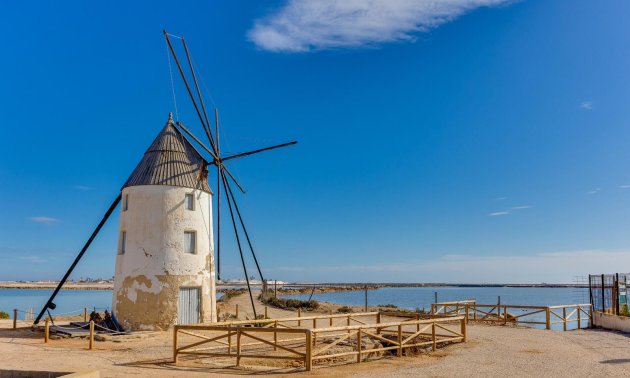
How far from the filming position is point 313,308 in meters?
40.9

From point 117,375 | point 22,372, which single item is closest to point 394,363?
point 117,375

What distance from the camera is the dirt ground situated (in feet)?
44.8

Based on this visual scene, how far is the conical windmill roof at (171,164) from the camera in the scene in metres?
26.2

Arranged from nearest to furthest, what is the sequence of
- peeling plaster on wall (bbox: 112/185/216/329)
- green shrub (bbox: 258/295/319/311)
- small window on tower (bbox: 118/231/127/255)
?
peeling plaster on wall (bbox: 112/185/216/329)
small window on tower (bbox: 118/231/127/255)
green shrub (bbox: 258/295/319/311)

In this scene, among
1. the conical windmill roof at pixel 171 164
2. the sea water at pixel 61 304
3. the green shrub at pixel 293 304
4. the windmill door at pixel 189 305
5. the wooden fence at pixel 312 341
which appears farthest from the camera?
the sea water at pixel 61 304

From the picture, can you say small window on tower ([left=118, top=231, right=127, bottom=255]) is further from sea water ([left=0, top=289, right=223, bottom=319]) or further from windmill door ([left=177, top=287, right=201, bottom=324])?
windmill door ([left=177, top=287, right=201, bottom=324])

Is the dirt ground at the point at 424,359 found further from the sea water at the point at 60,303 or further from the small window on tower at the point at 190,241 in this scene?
the sea water at the point at 60,303

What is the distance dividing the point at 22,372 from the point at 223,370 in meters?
5.12

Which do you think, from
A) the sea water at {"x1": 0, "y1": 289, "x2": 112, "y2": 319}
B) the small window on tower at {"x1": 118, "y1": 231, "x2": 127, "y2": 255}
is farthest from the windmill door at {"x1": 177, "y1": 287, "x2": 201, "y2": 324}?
the sea water at {"x1": 0, "y1": 289, "x2": 112, "y2": 319}

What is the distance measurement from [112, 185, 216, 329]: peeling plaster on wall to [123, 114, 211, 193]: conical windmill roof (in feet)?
1.44

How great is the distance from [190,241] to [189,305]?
3181mm

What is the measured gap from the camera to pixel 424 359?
15906 millimetres

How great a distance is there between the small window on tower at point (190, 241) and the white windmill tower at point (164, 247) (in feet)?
0.17

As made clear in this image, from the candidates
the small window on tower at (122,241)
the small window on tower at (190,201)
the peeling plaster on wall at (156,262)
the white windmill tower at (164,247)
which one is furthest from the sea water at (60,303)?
the small window on tower at (190,201)
